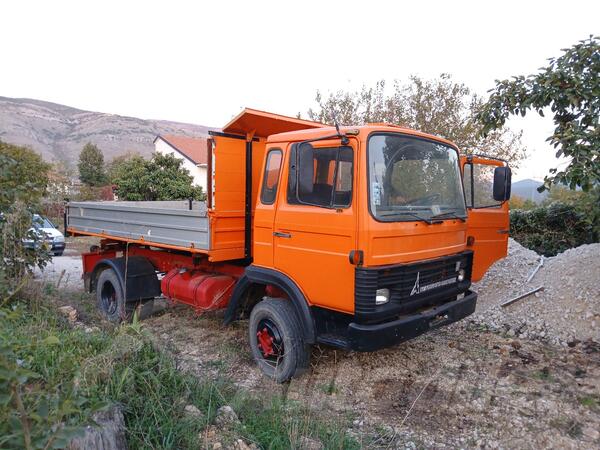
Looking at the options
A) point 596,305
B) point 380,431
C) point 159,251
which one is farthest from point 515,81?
point 159,251

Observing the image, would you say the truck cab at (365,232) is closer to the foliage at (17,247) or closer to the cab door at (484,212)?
the cab door at (484,212)

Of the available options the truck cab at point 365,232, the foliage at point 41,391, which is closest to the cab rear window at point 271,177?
the truck cab at point 365,232

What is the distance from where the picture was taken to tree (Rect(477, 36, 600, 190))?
178 inches

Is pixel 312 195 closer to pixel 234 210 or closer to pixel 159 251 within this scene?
pixel 234 210

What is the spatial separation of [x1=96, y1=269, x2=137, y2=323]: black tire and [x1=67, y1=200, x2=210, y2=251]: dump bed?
1.91 feet

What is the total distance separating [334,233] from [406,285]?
2.46ft

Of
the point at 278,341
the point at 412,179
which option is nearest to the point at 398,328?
the point at 278,341

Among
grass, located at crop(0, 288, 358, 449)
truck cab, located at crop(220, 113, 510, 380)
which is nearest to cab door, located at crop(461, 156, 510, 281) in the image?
truck cab, located at crop(220, 113, 510, 380)

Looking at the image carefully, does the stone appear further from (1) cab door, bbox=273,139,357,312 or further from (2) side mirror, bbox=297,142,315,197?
(2) side mirror, bbox=297,142,315,197

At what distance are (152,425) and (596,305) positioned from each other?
19.1 feet

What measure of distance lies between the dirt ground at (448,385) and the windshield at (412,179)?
1607mm

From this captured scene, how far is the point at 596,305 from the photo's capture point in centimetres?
595

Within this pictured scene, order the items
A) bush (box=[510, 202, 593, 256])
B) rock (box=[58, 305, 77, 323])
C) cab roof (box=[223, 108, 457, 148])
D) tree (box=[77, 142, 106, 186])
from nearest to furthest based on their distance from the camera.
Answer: cab roof (box=[223, 108, 457, 148])
rock (box=[58, 305, 77, 323])
bush (box=[510, 202, 593, 256])
tree (box=[77, 142, 106, 186])

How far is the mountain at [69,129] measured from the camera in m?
66.2
